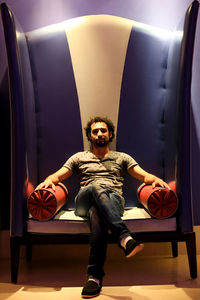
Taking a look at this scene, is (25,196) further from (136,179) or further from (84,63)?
(84,63)

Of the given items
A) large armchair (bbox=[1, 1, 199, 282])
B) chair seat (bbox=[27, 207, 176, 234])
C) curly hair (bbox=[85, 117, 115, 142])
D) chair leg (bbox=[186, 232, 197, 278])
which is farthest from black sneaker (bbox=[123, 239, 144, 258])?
curly hair (bbox=[85, 117, 115, 142])

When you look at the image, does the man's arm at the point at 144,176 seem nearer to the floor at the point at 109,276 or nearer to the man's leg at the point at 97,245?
the man's leg at the point at 97,245

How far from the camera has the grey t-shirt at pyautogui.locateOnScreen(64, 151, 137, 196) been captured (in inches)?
88.4

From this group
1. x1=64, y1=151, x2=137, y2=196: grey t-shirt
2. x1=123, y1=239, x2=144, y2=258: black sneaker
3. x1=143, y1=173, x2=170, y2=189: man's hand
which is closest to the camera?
x1=123, y1=239, x2=144, y2=258: black sneaker

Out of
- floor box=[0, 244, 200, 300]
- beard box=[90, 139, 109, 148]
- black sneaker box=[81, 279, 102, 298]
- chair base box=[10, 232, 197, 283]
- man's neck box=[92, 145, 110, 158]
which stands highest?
beard box=[90, 139, 109, 148]

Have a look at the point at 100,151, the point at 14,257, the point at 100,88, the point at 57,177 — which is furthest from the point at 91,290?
the point at 100,88

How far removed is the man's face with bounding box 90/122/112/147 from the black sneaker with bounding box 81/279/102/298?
95cm

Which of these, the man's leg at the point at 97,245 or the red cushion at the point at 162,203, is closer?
the man's leg at the point at 97,245

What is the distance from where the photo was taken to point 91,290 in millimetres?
1663

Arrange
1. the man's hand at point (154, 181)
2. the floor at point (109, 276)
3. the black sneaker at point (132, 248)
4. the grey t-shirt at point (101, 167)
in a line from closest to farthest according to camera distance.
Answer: the black sneaker at point (132, 248) < the floor at point (109, 276) < the man's hand at point (154, 181) < the grey t-shirt at point (101, 167)

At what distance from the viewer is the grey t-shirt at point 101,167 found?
2.24 m

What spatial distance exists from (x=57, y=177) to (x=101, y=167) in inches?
12.3

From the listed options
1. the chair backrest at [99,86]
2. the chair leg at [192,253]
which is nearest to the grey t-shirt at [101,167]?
the chair backrest at [99,86]

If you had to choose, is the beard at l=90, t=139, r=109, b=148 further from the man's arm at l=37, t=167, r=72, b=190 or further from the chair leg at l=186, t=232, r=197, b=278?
the chair leg at l=186, t=232, r=197, b=278
